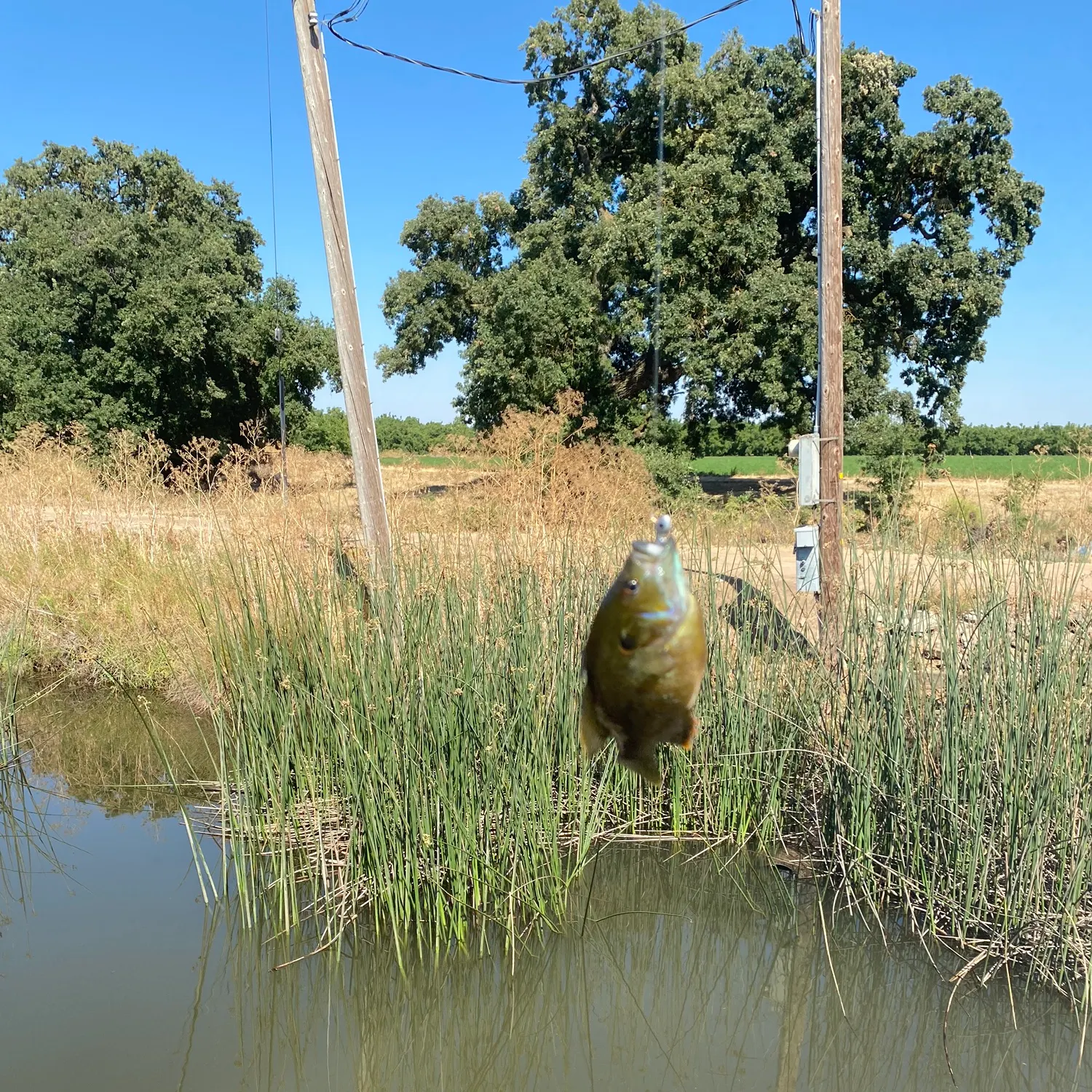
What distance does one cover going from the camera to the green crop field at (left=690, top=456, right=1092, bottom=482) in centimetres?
345

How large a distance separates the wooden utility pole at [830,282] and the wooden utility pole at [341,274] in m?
2.72

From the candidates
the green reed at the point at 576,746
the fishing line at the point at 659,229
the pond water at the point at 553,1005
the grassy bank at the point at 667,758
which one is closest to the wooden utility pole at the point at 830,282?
the fishing line at the point at 659,229

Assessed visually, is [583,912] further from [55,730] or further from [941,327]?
[941,327]

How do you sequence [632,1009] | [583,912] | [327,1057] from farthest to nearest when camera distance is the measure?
[583,912] < [632,1009] < [327,1057]

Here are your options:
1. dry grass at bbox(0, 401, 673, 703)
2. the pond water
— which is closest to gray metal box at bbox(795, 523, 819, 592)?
dry grass at bbox(0, 401, 673, 703)

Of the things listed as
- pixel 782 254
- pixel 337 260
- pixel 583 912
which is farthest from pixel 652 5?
pixel 583 912

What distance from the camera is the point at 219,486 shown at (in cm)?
613

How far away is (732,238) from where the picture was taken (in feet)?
46.0

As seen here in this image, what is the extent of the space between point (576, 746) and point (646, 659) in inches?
103

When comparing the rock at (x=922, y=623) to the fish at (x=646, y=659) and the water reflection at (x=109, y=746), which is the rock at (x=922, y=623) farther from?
the water reflection at (x=109, y=746)

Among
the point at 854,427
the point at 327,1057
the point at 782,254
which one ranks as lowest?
the point at 327,1057

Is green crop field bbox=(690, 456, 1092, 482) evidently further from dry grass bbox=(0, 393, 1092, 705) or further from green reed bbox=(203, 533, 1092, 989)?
green reed bbox=(203, 533, 1092, 989)

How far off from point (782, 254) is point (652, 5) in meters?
5.15

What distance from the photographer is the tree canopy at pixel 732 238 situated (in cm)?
1347
